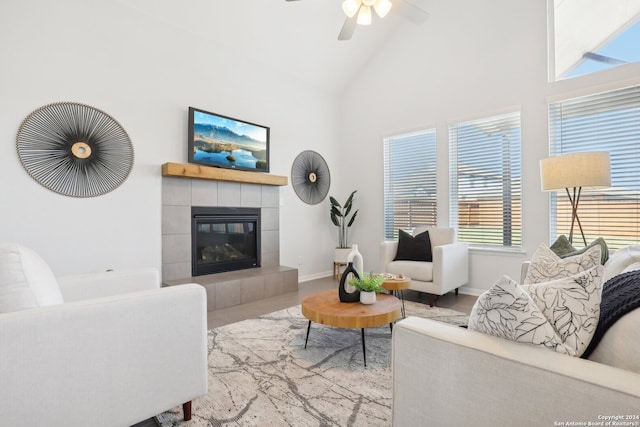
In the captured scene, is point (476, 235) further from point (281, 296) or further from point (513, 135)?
point (281, 296)

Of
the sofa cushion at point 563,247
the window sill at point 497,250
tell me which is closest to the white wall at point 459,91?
the window sill at point 497,250

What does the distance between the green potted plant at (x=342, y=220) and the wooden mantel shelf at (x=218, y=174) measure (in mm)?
1077

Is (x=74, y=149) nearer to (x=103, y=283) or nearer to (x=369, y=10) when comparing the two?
(x=103, y=283)

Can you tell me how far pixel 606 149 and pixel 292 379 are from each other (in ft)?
12.2

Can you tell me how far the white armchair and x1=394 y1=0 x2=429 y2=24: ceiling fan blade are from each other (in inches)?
87.9

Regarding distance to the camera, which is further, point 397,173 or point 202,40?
point 397,173

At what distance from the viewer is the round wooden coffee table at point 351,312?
1995 millimetres

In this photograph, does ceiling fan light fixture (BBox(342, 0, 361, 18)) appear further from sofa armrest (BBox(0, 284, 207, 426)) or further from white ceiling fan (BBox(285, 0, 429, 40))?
sofa armrest (BBox(0, 284, 207, 426))

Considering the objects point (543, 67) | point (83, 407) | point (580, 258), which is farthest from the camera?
point (543, 67)

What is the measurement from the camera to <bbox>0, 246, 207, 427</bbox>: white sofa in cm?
106

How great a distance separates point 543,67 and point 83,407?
15.3 feet

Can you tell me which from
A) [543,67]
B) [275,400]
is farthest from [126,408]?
[543,67]

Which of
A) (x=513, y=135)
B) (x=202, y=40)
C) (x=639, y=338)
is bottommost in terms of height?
(x=639, y=338)

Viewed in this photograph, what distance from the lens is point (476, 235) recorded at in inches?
156
